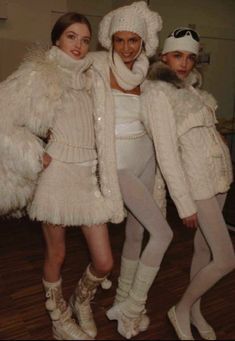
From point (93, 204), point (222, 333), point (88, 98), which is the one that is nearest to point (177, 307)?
point (222, 333)

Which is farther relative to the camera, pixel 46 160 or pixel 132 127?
pixel 132 127

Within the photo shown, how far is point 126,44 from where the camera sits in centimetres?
192

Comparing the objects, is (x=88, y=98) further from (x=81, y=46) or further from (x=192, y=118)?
(x=192, y=118)

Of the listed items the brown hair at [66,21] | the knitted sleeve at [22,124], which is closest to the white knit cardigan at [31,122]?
the knitted sleeve at [22,124]

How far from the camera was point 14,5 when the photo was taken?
13.0 ft

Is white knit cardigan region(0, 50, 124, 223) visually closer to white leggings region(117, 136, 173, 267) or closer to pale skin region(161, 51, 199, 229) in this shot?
white leggings region(117, 136, 173, 267)

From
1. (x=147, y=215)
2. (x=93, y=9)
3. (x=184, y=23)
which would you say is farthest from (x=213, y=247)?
(x=93, y=9)

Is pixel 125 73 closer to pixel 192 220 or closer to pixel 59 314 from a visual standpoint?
pixel 192 220

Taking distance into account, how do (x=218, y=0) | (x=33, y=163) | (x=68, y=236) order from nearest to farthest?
(x=33, y=163) → (x=68, y=236) → (x=218, y=0)

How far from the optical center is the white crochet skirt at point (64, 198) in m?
1.77

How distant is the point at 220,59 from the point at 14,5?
2115mm

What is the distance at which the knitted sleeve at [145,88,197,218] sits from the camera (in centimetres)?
181

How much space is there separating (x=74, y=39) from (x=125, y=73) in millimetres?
281

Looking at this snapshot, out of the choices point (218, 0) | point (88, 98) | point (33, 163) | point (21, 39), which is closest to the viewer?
point (33, 163)
